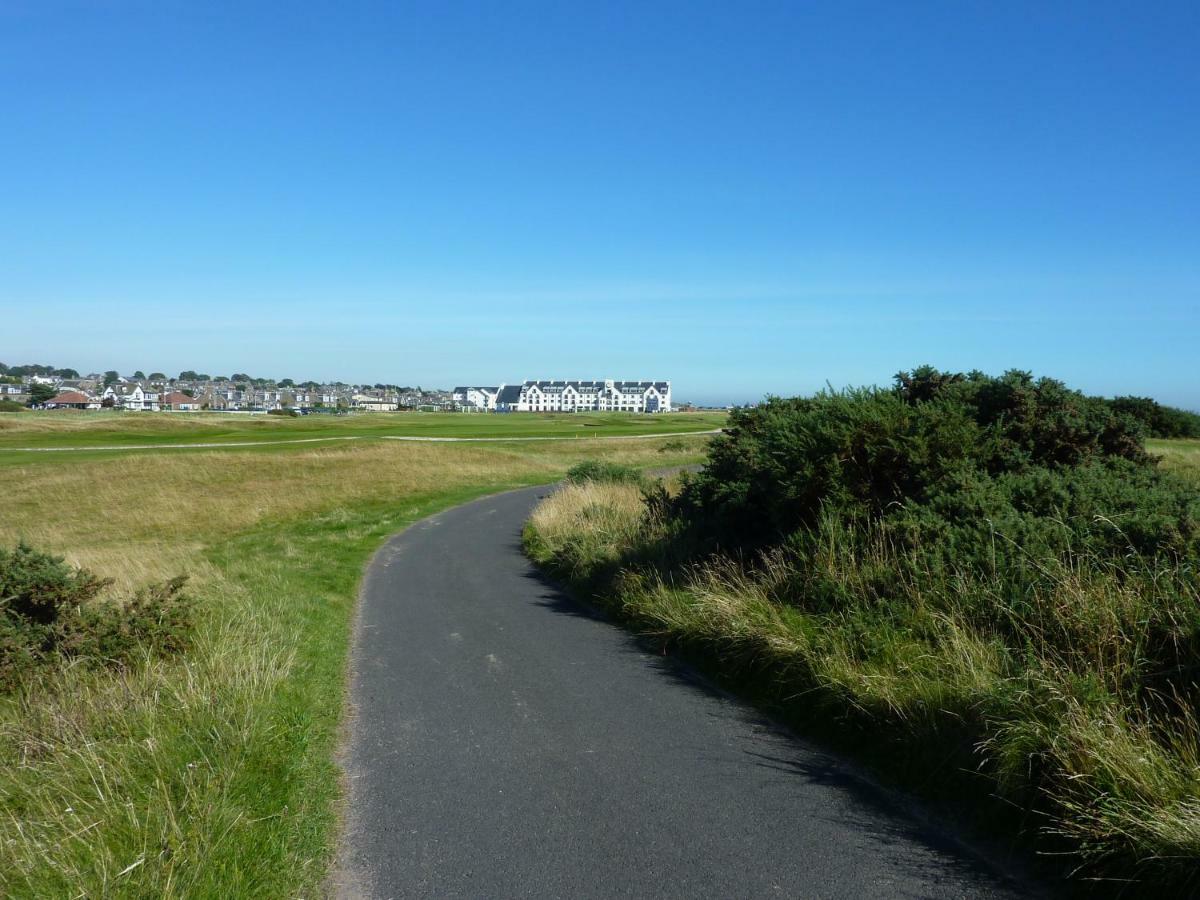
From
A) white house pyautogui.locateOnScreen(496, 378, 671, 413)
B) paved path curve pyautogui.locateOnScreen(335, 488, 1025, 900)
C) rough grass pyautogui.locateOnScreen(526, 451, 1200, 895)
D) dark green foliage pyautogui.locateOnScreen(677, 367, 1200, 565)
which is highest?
white house pyautogui.locateOnScreen(496, 378, 671, 413)

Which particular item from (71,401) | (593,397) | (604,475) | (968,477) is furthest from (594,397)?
(968,477)

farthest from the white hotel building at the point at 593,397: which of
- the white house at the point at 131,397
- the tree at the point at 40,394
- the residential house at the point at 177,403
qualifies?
the tree at the point at 40,394

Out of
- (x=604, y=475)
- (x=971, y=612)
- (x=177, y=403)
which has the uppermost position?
(x=177, y=403)

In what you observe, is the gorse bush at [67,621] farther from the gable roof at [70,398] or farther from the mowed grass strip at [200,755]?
the gable roof at [70,398]

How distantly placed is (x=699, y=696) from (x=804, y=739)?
1254 millimetres

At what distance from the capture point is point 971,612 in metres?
6.52

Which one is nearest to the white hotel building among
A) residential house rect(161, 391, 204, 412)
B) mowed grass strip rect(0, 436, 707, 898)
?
residential house rect(161, 391, 204, 412)

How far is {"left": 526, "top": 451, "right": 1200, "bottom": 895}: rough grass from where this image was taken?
4.14 metres

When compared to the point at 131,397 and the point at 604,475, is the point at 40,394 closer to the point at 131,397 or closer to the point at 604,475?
the point at 131,397

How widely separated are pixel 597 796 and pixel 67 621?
6.21 metres

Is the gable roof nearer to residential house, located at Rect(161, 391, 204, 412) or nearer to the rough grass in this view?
residential house, located at Rect(161, 391, 204, 412)

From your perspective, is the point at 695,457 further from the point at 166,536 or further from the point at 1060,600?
the point at 1060,600

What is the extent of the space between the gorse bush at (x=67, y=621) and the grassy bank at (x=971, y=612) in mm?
5084

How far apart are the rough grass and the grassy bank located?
0.02 metres
